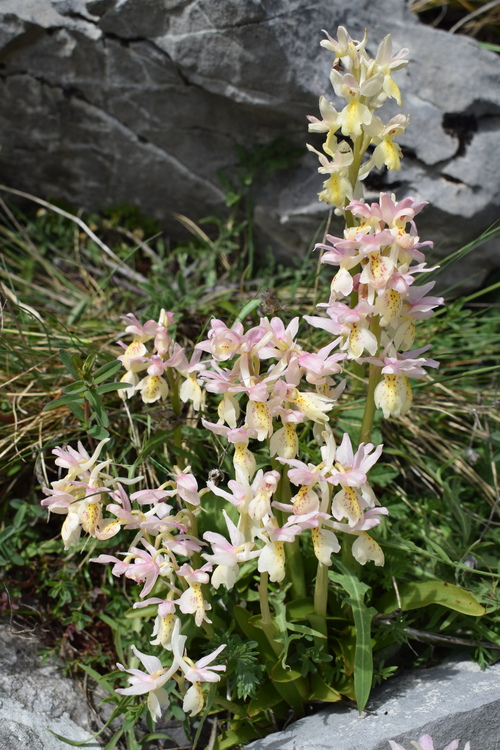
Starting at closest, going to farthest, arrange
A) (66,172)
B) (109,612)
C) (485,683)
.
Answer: (485,683)
(109,612)
(66,172)

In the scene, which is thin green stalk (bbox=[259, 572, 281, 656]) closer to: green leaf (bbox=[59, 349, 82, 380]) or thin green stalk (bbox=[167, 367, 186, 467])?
thin green stalk (bbox=[167, 367, 186, 467])

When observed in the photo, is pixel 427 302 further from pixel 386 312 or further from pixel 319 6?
pixel 319 6

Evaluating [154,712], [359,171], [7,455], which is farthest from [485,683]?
[7,455]

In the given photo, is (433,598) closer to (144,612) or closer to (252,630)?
(252,630)

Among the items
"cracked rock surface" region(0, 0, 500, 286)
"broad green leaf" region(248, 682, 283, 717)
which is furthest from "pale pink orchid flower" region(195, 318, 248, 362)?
"cracked rock surface" region(0, 0, 500, 286)

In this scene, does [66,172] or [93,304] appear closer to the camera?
[93,304]

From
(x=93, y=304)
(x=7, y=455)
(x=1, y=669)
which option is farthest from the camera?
(x=93, y=304)
